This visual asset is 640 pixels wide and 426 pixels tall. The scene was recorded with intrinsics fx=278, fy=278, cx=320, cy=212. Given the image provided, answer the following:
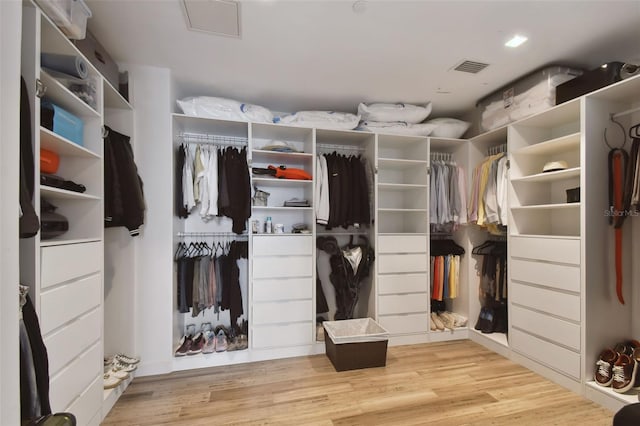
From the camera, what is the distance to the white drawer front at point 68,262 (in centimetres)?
126

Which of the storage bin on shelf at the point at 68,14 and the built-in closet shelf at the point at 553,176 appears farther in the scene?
the built-in closet shelf at the point at 553,176

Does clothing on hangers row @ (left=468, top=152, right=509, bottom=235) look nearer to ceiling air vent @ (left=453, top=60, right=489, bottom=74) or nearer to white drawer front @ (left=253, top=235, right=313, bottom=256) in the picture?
ceiling air vent @ (left=453, top=60, right=489, bottom=74)

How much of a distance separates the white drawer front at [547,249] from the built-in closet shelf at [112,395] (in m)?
3.31

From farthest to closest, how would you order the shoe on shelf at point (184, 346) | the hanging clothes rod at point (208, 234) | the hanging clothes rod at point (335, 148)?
1. the hanging clothes rod at point (335, 148)
2. the hanging clothes rod at point (208, 234)
3. the shoe on shelf at point (184, 346)

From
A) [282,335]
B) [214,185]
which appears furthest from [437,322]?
[214,185]

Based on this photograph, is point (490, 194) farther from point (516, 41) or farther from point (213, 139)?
point (213, 139)

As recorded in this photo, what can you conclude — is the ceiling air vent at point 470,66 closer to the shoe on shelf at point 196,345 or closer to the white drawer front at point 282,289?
the white drawer front at point 282,289

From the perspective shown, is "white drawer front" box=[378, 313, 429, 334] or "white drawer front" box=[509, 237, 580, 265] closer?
"white drawer front" box=[509, 237, 580, 265]

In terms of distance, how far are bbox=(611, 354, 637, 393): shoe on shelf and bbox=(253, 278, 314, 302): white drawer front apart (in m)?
2.21

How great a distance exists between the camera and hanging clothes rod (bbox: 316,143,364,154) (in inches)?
121

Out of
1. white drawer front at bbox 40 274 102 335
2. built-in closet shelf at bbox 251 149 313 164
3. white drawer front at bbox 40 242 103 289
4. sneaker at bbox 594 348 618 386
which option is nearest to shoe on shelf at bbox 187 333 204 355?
white drawer front at bbox 40 274 102 335

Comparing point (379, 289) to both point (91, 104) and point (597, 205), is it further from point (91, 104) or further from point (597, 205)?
point (91, 104)

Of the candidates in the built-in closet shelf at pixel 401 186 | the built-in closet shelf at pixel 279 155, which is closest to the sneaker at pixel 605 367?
the built-in closet shelf at pixel 401 186

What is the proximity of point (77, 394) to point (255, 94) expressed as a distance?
2.54m
